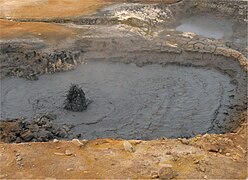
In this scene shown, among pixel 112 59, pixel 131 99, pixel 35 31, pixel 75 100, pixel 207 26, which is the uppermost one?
pixel 35 31

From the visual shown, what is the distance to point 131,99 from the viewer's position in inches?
612

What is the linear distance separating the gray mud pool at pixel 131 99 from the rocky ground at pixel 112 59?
0.53m

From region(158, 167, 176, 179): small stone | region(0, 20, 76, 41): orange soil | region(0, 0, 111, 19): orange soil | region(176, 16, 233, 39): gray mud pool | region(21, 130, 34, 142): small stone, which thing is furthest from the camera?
region(0, 0, 111, 19): orange soil

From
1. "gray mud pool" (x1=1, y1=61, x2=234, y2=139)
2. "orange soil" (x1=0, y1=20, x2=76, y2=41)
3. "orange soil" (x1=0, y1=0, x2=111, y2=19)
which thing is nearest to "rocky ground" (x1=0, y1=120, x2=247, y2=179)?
"gray mud pool" (x1=1, y1=61, x2=234, y2=139)

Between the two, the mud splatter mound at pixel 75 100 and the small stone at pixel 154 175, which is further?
the mud splatter mound at pixel 75 100

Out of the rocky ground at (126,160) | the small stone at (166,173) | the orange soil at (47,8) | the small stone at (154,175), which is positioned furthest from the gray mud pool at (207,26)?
the small stone at (154,175)

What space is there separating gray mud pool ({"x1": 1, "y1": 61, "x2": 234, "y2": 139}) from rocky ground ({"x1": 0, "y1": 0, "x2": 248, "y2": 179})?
0.53 metres

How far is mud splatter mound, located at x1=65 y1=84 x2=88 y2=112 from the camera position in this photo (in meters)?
14.7

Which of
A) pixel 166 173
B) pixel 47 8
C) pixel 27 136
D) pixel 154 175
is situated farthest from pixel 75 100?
pixel 47 8

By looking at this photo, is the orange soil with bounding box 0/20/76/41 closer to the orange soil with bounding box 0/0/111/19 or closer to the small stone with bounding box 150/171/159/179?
the orange soil with bounding box 0/0/111/19

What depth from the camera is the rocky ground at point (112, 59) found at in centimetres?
983

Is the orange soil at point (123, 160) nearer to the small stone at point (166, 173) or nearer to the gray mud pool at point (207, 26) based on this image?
the small stone at point (166, 173)

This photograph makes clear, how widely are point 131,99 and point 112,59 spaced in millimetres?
3302

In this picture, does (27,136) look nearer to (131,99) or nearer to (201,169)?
(131,99)
